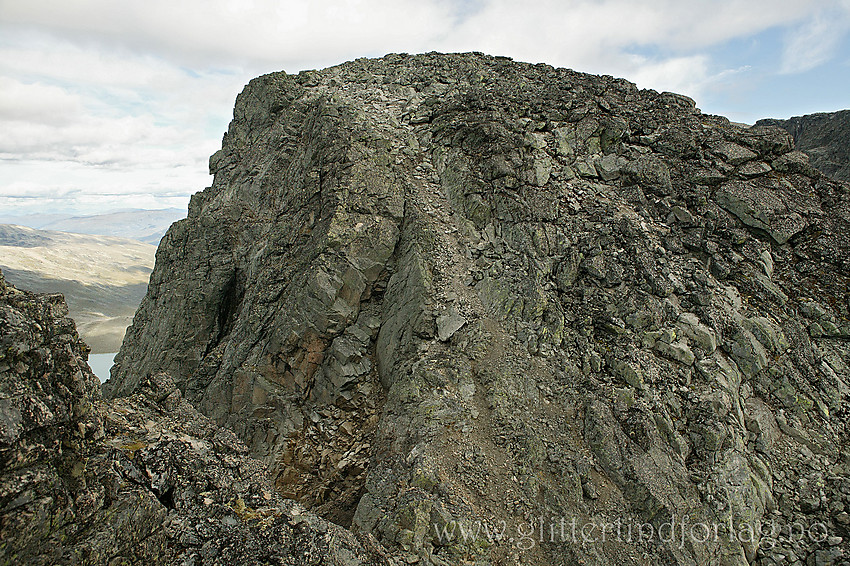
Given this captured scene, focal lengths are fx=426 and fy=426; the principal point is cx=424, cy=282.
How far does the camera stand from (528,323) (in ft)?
51.4

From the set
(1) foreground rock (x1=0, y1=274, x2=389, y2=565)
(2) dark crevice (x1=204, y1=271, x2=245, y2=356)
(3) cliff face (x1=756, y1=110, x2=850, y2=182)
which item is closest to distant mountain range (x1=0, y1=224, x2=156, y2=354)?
(2) dark crevice (x1=204, y1=271, x2=245, y2=356)

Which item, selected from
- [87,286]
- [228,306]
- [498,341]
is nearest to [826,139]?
[498,341]

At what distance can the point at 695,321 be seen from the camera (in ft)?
50.5

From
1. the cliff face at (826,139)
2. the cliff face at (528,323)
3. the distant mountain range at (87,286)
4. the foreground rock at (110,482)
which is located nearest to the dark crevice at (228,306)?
the cliff face at (528,323)

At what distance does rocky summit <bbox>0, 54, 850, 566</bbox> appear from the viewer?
12.0 metres

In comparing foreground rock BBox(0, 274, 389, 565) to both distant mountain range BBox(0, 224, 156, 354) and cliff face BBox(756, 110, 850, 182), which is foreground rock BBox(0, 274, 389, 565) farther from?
distant mountain range BBox(0, 224, 156, 354)

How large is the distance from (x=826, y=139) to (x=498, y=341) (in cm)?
4447

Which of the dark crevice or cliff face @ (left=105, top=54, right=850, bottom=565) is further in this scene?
the dark crevice

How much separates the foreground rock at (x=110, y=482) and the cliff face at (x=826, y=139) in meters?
48.0

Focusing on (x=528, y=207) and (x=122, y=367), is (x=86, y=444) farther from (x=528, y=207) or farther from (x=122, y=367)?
(x=122, y=367)

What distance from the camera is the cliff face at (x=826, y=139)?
36750mm

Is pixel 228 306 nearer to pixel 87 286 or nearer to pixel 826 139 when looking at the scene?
pixel 826 139

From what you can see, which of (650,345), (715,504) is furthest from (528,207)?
(715,504)

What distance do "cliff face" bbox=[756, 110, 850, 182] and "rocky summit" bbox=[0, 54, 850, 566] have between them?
1022 inches
